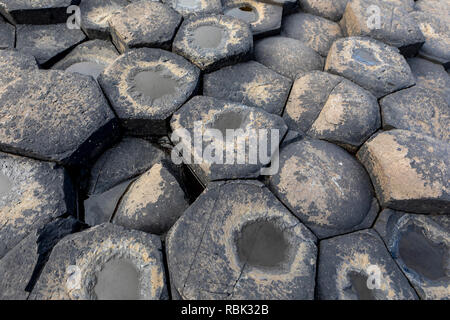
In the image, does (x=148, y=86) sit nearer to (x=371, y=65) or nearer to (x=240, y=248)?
(x=240, y=248)

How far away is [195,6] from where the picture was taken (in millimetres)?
2439

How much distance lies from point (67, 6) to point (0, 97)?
1.01 meters

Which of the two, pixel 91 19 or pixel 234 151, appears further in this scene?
pixel 91 19

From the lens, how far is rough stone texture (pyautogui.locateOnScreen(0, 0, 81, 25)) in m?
2.26

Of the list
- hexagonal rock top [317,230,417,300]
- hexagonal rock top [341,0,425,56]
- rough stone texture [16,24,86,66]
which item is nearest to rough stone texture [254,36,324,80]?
hexagonal rock top [341,0,425,56]

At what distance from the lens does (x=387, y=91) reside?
6.56 feet

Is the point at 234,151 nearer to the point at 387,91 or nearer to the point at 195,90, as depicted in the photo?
the point at 195,90

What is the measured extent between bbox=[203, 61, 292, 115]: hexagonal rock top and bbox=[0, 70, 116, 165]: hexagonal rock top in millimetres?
694

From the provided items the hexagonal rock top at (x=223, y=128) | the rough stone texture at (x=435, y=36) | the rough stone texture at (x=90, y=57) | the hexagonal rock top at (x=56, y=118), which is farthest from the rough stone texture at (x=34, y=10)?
the rough stone texture at (x=435, y=36)

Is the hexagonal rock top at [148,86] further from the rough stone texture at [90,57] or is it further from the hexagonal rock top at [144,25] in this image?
the rough stone texture at [90,57]

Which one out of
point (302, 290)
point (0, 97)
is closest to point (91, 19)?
point (0, 97)

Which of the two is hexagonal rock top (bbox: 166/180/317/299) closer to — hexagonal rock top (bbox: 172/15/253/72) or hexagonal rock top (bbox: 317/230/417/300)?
hexagonal rock top (bbox: 317/230/417/300)

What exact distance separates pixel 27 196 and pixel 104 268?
582 millimetres

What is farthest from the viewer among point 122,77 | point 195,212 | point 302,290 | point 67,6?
point 67,6
